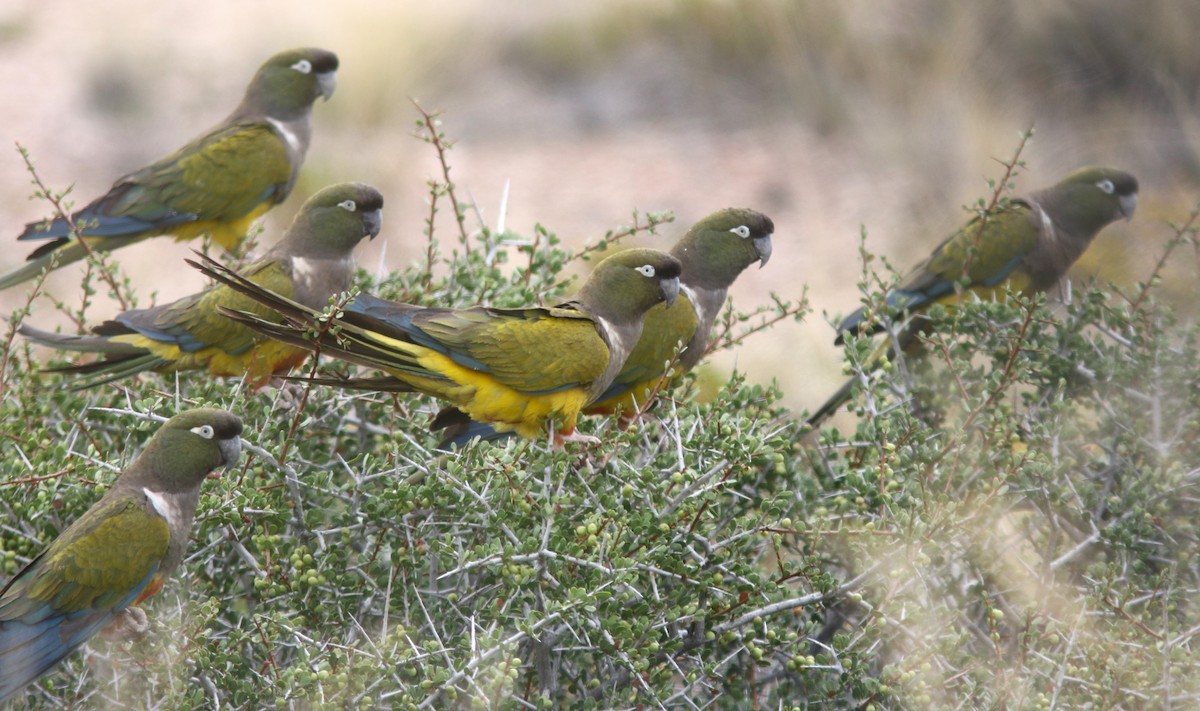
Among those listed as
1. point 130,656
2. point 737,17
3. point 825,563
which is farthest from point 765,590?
point 737,17

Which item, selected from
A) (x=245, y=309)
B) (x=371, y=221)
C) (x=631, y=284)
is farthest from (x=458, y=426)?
(x=371, y=221)

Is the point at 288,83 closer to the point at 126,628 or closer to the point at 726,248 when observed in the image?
the point at 726,248

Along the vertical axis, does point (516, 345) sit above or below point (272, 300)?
below

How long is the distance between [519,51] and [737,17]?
2165 millimetres

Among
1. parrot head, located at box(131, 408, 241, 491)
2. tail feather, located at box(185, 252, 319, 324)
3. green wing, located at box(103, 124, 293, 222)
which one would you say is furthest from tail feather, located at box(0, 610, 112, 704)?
green wing, located at box(103, 124, 293, 222)

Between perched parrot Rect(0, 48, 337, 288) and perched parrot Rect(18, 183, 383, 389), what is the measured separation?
0.91m

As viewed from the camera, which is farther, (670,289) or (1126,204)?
(1126,204)

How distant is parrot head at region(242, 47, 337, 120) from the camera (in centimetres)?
541

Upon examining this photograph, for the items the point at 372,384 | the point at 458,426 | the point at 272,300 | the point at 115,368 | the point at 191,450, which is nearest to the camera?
the point at 272,300

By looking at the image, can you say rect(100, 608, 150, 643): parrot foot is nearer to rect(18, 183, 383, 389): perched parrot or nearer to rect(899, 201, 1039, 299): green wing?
rect(18, 183, 383, 389): perched parrot

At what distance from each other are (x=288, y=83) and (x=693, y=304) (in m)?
2.48

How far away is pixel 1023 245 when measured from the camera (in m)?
4.84

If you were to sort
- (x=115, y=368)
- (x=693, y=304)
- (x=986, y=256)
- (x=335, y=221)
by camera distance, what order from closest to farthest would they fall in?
(x=115, y=368)
(x=693, y=304)
(x=335, y=221)
(x=986, y=256)

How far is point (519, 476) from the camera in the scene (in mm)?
2918
